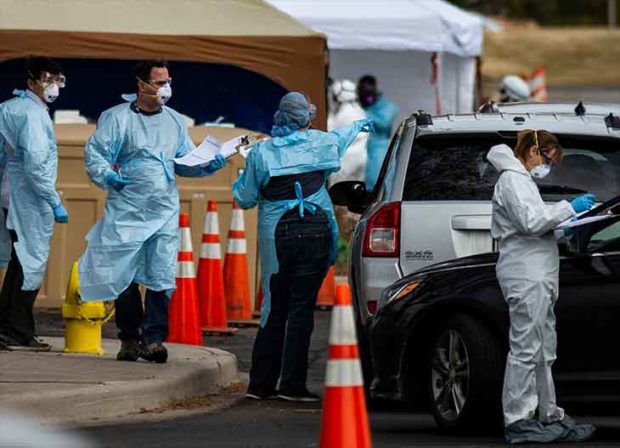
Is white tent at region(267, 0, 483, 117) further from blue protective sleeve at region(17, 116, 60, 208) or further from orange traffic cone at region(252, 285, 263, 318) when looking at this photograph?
A: blue protective sleeve at region(17, 116, 60, 208)

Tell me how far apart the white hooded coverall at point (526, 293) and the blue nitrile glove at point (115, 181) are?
9.66 ft

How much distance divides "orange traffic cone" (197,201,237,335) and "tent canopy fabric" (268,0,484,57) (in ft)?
28.6

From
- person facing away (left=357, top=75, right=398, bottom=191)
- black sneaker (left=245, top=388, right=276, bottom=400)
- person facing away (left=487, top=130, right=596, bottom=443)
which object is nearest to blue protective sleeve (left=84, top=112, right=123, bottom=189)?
black sneaker (left=245, top=388, right=276, bottom=400)

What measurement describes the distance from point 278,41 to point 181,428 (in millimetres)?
A: 6823

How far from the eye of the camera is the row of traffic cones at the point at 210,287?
13.6m

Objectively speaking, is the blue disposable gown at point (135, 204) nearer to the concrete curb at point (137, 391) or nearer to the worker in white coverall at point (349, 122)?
the concrete curb at point (137, 391)

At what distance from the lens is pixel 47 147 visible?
1215 cm

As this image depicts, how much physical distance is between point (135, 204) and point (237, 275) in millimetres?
4039

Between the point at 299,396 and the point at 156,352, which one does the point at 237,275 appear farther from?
the point at 299,396

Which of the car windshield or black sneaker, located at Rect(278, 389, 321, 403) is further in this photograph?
black sneaker, located at Rect(278, 389, 321, 403)

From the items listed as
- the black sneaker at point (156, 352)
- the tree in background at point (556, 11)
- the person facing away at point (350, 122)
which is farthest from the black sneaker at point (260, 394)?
the tree in background at point (556, 11)

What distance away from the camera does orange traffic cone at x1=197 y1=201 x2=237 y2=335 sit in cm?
1481

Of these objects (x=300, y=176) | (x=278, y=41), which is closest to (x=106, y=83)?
(x=278, y=41)

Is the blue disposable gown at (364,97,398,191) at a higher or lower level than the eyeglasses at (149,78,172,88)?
higher
